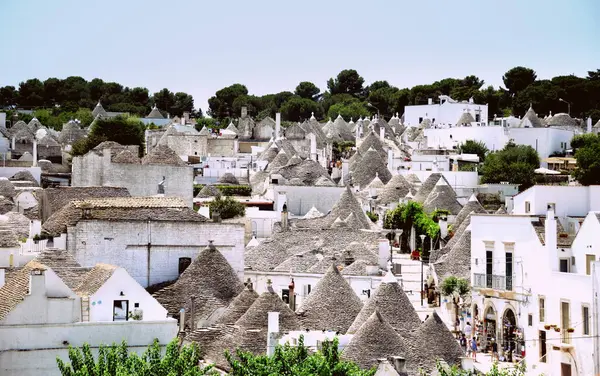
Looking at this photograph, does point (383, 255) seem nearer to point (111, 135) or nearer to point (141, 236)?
point (141, 236)

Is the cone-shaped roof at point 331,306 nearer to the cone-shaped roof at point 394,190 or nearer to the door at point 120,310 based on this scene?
the door at point 120,310

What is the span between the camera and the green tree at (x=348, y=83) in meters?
188

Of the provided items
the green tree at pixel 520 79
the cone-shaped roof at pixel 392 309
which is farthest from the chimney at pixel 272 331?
the green tree at pixel 520 79

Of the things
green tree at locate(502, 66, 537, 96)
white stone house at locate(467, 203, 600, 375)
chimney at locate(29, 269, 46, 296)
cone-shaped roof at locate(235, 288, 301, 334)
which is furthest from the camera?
green tree at locate(502, 66, 537, 96)

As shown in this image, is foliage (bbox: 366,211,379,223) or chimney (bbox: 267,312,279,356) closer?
chimney (bbox: 267,312,279,356)

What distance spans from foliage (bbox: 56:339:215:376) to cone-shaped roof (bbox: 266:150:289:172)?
58.8 m

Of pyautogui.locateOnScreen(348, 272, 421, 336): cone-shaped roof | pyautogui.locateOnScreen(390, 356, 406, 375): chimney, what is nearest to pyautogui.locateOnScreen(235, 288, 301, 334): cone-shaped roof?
pyautogui.locateOnScreen(348, 272, 421, 336): cone-shaped roof

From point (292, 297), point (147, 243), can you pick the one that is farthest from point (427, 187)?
point (147, 243)

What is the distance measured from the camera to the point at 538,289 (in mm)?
46625

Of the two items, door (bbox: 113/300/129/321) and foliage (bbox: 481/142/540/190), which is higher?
foliage (bbox: 481/142/540/190)

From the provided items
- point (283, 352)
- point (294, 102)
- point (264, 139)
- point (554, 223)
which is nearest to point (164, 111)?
point (294, 102)

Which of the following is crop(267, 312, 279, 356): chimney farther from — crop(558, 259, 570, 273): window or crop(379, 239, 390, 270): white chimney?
crop(379, 239, 390, 270): white chimney

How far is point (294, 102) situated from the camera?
164 metres

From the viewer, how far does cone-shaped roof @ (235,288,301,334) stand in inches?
1658
